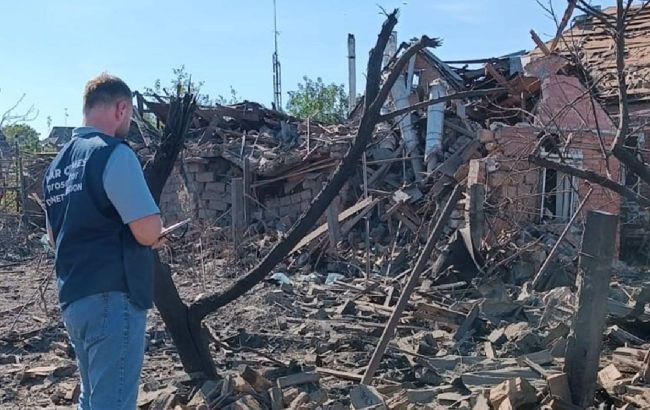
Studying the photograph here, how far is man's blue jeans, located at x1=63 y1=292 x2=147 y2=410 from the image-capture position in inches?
136

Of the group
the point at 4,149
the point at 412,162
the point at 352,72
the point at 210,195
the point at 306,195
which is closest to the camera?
the point at 412,162

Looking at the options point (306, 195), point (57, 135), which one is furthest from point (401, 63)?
point (57, 135)

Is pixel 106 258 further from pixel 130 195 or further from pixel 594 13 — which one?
pixel 594 13

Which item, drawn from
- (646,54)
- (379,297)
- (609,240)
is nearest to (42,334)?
(379,297)

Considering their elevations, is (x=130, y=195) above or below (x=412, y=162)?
above

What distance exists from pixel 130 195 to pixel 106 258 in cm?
34

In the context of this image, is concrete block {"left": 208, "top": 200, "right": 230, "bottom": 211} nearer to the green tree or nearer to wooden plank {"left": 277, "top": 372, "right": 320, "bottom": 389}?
wooden plank {"left": 277, "top": 372, "right": 320, "bottom": 389}

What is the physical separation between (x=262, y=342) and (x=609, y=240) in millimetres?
4333

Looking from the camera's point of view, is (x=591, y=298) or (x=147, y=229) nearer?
(x=147, y=229)

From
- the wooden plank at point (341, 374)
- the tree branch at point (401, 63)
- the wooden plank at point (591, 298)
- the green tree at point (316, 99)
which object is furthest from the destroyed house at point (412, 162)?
the green tree at point (316, 99)

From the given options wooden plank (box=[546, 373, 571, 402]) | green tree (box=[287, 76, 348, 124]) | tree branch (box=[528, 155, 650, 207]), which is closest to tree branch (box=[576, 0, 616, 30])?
tree branch (box=[528, 155, 650, 207])

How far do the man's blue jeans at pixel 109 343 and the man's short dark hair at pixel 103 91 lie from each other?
93 centimetres

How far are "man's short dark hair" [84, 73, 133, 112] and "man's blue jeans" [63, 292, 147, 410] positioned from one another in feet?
3.04

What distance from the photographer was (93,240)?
11.4 ft
